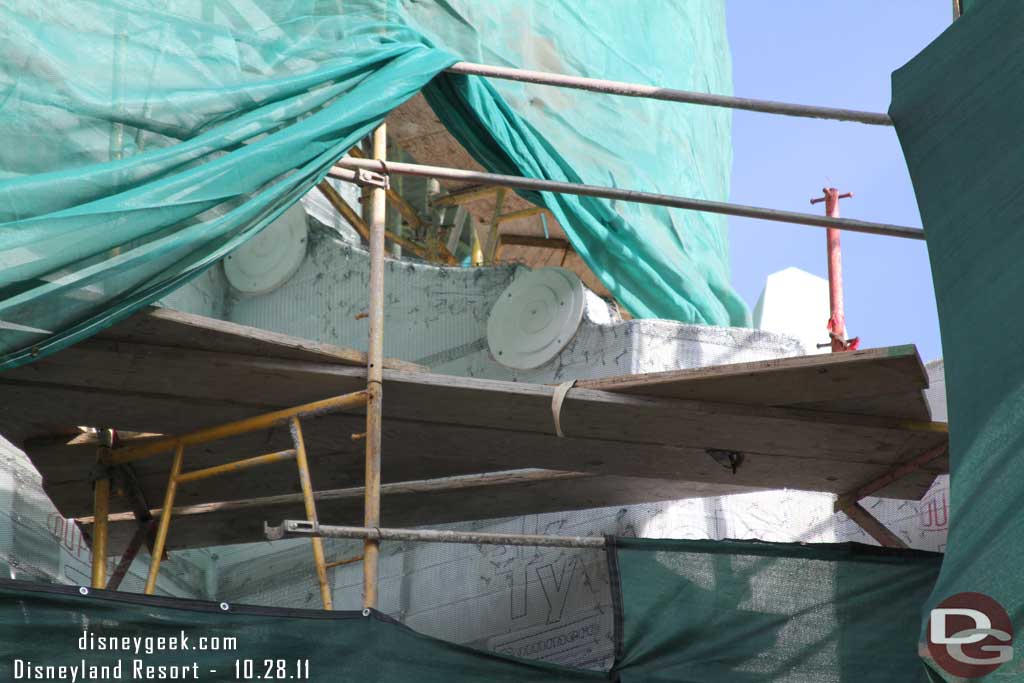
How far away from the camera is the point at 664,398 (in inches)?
268

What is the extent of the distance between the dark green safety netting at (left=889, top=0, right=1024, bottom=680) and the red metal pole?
2.30 m

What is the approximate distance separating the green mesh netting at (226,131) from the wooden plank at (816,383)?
1665 millimetres

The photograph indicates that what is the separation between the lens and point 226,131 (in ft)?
21.7

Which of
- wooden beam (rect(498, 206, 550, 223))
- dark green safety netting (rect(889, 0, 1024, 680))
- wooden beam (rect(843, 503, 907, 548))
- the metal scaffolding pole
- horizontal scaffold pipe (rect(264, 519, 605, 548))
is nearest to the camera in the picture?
dark green safety netting (rect(889, 0, 1024, 680))

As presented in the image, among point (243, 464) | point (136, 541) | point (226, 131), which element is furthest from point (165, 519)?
point (226, 131)

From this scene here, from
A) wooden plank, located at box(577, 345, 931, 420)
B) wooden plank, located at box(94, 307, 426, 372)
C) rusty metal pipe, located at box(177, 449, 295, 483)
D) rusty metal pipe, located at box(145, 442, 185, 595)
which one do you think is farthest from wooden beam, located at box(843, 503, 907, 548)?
rusty metal pipe, located at box(145, 442, 185, 595)

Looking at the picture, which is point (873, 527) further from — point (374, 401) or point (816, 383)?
point (374, 401)

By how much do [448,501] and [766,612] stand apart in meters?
1.90

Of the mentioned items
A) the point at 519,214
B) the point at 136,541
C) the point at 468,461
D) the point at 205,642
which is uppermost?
the point at 519,214

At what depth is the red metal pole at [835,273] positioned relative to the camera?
28.3 feet

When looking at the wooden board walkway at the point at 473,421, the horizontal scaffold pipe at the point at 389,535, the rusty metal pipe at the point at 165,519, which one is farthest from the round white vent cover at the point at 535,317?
the horizontal scaffold pipe at the point at 389,535

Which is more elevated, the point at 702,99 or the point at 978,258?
the point at 702,99

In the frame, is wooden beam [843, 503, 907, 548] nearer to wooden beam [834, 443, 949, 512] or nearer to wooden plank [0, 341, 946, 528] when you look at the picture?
wooden beam [834, 443, 949, 512]

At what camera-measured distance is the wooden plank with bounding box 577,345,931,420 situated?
6.41 metres
